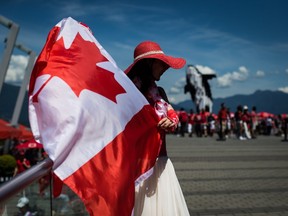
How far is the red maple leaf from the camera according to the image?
83.6 inches

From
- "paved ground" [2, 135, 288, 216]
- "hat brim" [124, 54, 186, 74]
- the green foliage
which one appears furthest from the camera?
the green foliage

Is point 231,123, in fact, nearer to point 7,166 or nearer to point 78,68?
point 7,166

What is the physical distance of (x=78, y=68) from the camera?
2.20 m

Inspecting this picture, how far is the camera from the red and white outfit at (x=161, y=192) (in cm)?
251

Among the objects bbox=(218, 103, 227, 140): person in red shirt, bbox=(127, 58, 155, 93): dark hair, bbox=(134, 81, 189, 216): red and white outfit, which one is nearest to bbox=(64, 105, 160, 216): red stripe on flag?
bbox=(134, 81, 189, 216): red and white outfit

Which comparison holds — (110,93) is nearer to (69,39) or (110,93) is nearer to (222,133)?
(69,39)

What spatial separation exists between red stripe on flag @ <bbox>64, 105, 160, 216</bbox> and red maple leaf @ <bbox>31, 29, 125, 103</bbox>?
0.27 m

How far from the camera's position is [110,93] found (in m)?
2.26

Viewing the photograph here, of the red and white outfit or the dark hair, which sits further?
the dark hair

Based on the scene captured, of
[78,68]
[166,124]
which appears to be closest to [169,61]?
[166,124]

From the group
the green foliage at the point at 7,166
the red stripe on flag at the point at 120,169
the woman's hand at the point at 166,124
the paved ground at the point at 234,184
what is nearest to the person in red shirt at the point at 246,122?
the paved ground at the point at 234,184

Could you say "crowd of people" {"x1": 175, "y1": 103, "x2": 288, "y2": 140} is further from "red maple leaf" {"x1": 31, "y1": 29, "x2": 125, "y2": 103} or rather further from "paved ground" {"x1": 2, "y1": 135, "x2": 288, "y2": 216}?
"red maple leaf" {"x1": 31, "y1": 29, "x2": 125, "y2": 103}

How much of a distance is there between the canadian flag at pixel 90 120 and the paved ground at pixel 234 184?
9.99 ft

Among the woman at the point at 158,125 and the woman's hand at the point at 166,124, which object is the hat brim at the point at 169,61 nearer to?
the woman at the point at 158,125
